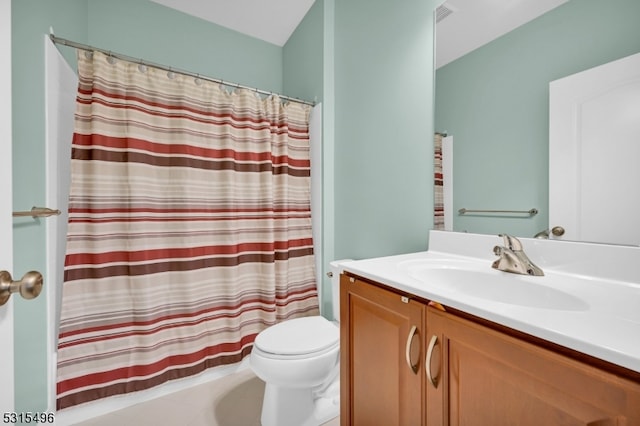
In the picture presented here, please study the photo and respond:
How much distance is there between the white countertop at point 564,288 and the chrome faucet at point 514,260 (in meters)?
0.03

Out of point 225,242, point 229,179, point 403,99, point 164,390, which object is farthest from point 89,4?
point 164,390

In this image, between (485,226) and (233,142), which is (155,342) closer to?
(233,142)

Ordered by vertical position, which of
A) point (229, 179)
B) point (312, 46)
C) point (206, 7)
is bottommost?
point (229, 179)

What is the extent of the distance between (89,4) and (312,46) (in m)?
1.41

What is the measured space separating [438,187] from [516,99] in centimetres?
44

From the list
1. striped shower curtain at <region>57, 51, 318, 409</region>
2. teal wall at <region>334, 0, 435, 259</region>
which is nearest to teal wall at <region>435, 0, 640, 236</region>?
teal wall at <region>334, 0, 435, 259</region>

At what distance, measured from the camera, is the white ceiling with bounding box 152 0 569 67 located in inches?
38.6

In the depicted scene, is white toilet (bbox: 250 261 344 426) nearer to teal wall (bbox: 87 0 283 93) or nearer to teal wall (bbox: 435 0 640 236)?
teal wall (bbox: 435 0 640 236)

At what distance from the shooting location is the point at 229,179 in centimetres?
165

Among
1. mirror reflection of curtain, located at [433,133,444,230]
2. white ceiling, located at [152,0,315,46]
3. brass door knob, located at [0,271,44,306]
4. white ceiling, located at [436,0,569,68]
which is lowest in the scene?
brass door knob, located at [0,271,44,306]

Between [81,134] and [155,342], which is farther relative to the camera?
[155,342]

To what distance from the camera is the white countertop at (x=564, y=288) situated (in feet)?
1.43

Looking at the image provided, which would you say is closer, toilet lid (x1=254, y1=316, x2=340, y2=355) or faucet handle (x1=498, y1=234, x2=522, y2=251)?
faucet handle (x1=498, y1=234, x2=522, y2=251)

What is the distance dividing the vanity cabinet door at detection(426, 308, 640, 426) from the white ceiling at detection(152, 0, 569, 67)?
3.57 feet
